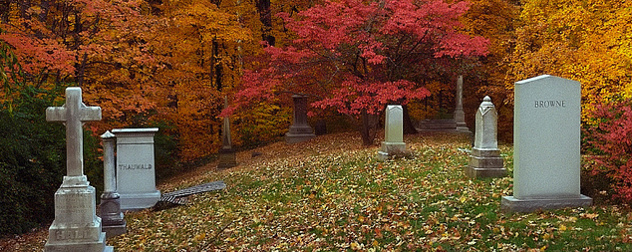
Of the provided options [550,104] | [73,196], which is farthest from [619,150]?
[73,196]

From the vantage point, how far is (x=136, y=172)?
11984 millimetres

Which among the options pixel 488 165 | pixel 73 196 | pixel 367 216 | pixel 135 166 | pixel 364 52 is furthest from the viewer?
pixel 364 52

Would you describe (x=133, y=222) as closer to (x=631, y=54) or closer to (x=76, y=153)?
(x=76, y=153)

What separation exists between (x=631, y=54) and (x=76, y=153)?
38.5ft

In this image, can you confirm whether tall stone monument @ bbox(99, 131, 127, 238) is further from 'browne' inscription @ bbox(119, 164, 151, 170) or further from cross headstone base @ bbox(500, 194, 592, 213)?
cross headstone base @ bbox(500, 194, 592, 213)

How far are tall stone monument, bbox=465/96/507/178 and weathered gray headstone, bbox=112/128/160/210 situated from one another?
21.4 ft

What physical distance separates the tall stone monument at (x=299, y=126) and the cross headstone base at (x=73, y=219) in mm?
15194

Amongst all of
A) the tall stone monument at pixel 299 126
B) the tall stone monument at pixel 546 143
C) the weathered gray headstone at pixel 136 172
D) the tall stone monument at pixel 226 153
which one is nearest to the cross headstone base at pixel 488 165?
the tall stone monument at pixel 546 143

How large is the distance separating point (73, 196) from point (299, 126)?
1580 centimetres

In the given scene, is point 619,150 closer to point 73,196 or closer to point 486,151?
point 486,151

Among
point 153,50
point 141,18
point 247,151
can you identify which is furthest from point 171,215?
point 247,151

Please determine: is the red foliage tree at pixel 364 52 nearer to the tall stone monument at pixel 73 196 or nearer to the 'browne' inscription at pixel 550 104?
the 'browne' inscription at pixel 550 104

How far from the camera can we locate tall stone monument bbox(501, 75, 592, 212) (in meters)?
7.03

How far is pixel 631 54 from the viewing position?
1270cm
